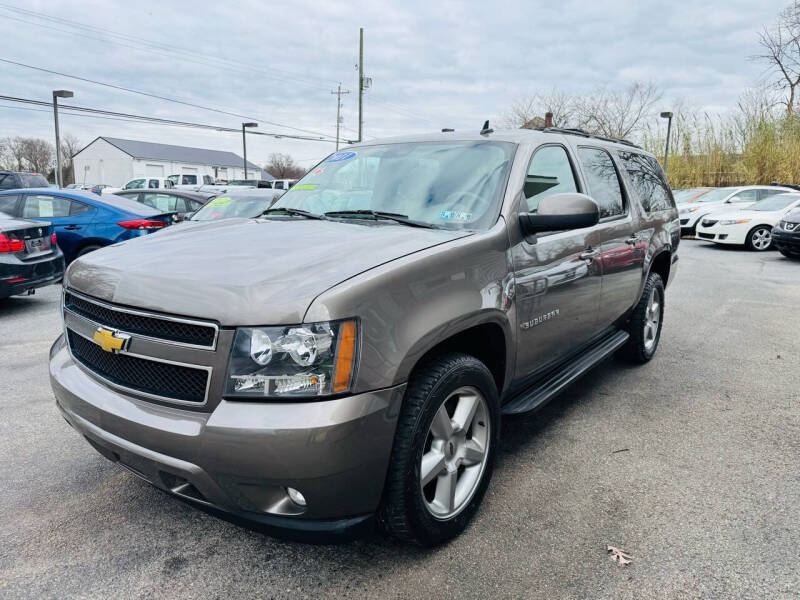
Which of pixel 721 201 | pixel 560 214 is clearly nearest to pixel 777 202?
pixel 721 201

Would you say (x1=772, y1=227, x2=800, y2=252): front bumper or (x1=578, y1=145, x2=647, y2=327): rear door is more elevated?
(x1=578, y1=145, x2=647, y2=327): rear door

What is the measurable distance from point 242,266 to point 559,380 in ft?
6.72

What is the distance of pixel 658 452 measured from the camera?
3.35 metres

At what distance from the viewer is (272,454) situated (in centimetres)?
181

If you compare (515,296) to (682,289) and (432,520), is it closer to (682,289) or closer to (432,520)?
(432,520)

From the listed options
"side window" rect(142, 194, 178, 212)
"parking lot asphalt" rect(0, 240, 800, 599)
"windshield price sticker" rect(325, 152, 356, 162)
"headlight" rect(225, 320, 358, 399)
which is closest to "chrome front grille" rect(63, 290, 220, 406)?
"headlight" rect(225, 320, 358, 399)

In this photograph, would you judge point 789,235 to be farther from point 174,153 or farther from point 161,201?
point 174,153

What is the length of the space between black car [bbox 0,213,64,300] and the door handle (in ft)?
20.8

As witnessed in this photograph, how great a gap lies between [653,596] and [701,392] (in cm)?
263

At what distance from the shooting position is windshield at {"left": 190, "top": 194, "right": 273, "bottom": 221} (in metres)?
8.91

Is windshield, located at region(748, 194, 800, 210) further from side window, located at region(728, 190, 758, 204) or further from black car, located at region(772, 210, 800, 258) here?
black car, located at region(772, 210, 800, 258)

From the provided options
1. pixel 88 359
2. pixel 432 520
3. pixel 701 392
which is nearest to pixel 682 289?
pixel 701 392

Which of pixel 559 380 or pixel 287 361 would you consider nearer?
pixel 287 361

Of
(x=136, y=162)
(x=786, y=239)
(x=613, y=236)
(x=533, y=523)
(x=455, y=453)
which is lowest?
(x=533, y=523)
